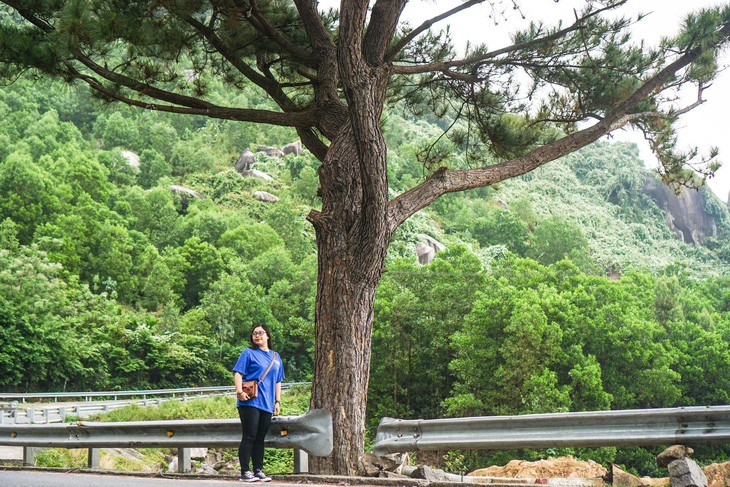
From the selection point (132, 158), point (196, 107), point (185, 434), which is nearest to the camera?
point (185, 434)

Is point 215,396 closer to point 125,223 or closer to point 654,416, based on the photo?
point 125,223

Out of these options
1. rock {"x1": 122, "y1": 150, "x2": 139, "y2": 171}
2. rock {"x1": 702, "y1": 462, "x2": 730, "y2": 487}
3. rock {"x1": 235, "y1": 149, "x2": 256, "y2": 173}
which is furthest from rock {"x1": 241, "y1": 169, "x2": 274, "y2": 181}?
rock {"x1": 702, "y1": 462, "x2": 730, "y2": 487}

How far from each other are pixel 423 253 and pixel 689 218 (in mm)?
50886

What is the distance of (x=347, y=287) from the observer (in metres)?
5.53

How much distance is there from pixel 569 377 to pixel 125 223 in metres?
41.6

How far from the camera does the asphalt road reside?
4254mm

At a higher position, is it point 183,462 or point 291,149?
point 291,149

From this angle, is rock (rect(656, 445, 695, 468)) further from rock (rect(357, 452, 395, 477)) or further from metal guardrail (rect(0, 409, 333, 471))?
metal guardrail (rect(0, 409, 333, 471))

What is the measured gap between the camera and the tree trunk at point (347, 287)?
5.30 metres

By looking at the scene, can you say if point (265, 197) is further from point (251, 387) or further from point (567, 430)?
point (567, 430)

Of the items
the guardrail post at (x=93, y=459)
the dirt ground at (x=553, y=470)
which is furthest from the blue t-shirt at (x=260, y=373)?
the dirt ground at (x=553, y=470)

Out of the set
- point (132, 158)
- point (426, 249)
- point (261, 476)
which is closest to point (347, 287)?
point (261, 476)

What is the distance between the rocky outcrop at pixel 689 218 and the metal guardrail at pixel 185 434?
299 ft

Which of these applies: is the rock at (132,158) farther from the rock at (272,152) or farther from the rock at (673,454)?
the rock at (673,454)
